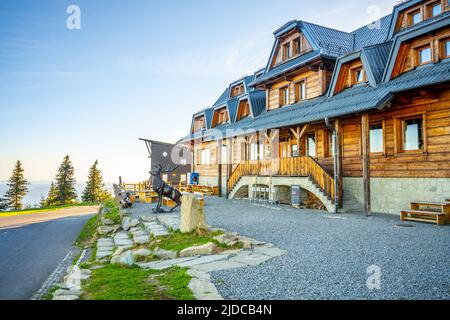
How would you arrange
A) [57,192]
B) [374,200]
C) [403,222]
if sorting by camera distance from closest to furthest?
[403,222] → [374,200] → [57,192]

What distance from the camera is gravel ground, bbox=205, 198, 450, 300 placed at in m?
4.30

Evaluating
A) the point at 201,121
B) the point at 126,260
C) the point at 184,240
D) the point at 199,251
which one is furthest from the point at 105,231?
the point at 201,121

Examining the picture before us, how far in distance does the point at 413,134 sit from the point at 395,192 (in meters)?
2.43

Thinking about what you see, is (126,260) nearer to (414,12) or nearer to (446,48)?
(446,48)

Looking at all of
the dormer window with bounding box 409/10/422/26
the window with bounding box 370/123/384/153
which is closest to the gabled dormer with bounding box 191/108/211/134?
the window with bounding box 370/123/384/153

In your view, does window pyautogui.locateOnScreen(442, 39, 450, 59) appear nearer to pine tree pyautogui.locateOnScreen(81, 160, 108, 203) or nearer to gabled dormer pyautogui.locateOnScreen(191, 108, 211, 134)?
gabled dormer pyautogui.locateOnScreen(191, 108, 211, 134)

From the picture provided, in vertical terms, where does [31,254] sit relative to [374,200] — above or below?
below

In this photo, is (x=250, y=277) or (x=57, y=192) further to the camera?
(x=57, y=192)

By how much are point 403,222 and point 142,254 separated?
346 inches

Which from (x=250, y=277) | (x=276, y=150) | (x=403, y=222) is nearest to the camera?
(x=250, y=277)

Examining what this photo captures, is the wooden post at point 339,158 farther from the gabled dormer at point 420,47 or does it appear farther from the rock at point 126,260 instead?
the rock at point 126,260
